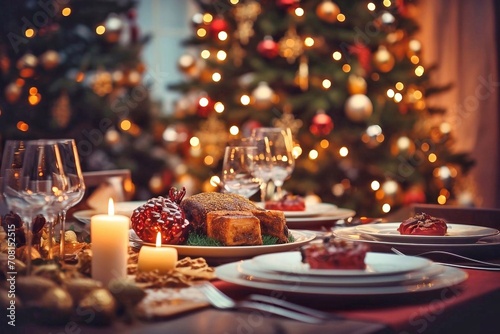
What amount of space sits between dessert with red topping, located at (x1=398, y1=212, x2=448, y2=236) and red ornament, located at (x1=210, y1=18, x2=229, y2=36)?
3099 mm

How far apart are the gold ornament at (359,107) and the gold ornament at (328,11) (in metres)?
0.43

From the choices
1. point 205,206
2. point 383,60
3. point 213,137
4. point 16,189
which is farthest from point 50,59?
point 16,189

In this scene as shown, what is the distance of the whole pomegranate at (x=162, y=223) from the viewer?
1342mm

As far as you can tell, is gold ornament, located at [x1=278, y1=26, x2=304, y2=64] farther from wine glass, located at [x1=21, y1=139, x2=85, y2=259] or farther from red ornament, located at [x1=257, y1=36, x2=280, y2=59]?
wine glass, located at [x1=21, y1=139, x2=85, y2=259]

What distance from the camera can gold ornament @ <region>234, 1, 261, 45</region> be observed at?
4.43 metres

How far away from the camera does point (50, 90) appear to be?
15.1 feet

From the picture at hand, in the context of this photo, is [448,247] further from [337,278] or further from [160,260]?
[160,260]

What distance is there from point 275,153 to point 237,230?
585 millimetres

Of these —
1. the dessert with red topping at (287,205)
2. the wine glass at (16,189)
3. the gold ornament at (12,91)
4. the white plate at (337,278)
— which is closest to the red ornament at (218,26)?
the gold ornament at (12,91)

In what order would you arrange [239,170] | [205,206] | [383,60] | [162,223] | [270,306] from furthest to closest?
[383,60], [239,170], [205,206], [162,223], [270,306]

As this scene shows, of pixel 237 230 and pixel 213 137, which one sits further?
pixel 213 137

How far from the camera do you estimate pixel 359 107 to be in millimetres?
3998

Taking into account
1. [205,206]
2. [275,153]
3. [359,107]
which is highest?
[359,107]

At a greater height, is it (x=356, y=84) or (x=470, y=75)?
(x=470, y=75)
